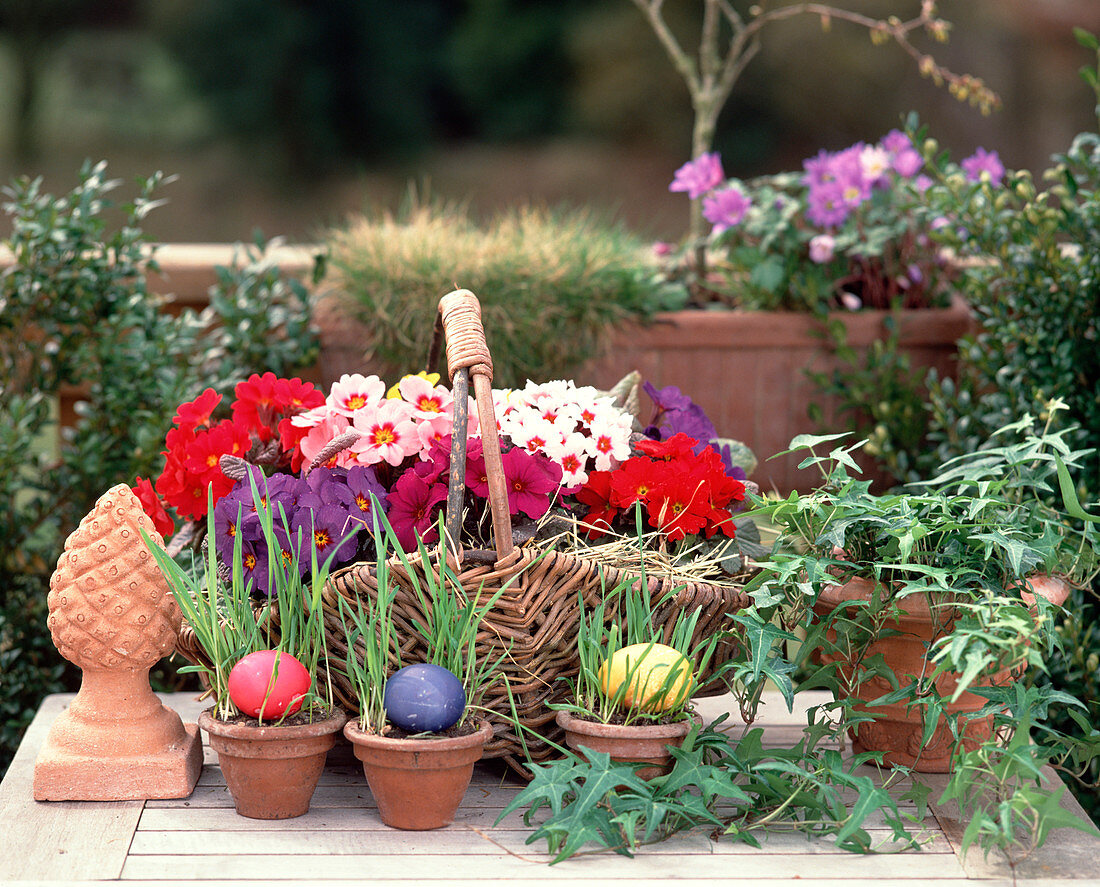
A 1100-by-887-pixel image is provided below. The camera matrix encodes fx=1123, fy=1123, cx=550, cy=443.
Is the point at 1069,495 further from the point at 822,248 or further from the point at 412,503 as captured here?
the point at 822,248

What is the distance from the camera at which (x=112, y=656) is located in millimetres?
1224

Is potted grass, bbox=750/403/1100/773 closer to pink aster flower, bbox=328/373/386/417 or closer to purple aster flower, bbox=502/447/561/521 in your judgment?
purple aster flower, bbox=502/447/561/521

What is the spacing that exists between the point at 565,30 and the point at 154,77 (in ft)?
9.81

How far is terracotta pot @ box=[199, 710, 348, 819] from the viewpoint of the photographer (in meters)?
1.15

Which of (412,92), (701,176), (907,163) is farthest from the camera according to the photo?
(412,92)

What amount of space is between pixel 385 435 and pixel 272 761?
386mm

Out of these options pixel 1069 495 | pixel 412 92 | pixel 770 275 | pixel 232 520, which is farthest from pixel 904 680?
pixel 412 92

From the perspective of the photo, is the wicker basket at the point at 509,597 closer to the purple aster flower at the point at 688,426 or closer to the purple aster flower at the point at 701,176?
the purple aster flower at the point at 688,426

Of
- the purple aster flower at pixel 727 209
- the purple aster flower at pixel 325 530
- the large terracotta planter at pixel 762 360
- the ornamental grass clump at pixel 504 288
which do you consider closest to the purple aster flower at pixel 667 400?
the purple aster flower at pixel 325 530

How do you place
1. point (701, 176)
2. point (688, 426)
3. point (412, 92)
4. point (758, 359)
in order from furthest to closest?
point (412, 92) → point (701, 176) → point (758, 359) → point (688, 426)

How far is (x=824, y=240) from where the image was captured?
248 cm

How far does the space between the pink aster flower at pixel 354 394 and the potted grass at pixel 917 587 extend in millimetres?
483

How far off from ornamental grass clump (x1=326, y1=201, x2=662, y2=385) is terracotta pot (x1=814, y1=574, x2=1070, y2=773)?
1.10 metres

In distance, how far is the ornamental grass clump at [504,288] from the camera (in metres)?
2.28
